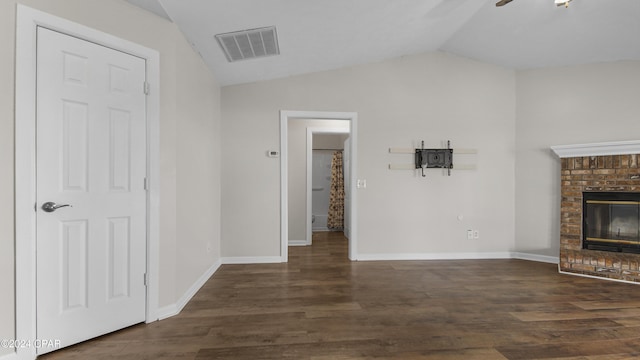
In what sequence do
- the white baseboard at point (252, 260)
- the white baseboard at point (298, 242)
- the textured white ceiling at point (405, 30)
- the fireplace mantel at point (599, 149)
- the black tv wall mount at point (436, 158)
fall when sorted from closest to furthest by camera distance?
the textured white ceiling at point (405, 30)
the fireplace mantel at point (599, 149)
the white baseboard at point (252, 260)
the black tv wall mount at point (436, 158)
the white baseboard at point (298, 242)

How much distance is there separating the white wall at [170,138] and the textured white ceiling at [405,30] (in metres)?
0.19

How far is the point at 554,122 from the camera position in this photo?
3.95 metres

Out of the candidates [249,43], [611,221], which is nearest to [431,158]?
[611,221]

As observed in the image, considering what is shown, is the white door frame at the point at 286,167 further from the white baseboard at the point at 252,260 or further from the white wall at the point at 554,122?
the white wall at the point at 554,122

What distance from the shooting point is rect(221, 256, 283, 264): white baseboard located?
3.90m

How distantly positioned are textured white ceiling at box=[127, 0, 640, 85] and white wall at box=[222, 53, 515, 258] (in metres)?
0.25

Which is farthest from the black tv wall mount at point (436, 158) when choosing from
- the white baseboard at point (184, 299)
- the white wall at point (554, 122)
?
the white baseboard at point (184, 299)

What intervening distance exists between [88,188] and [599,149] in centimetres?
498

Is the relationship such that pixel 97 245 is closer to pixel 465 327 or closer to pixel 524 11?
pixel 465 327

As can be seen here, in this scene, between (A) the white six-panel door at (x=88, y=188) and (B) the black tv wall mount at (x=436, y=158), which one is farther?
(B) the black tv wall mount at (x=436, y=158)

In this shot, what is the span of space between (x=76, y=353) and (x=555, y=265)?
16.4ft

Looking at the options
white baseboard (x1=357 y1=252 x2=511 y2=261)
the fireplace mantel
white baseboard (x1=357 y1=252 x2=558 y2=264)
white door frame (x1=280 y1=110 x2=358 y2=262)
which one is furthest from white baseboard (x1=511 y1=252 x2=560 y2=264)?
white door frame (x1=280 y1=110 x2=358 y2=262)

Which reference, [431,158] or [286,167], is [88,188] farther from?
[431,158]

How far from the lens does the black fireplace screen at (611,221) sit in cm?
330
